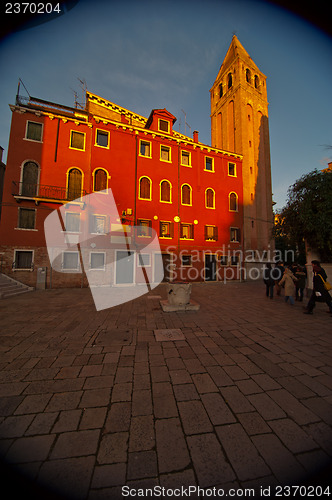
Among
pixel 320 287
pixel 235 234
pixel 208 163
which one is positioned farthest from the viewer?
pixel 235 234

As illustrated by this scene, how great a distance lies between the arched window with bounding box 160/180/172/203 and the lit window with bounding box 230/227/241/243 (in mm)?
7696

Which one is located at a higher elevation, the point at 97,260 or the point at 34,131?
the point at 34,131

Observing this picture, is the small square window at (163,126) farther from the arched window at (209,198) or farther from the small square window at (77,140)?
the small square window at (77,140)

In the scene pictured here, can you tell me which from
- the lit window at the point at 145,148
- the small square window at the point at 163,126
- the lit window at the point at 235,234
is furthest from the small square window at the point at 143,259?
the small square window at the point at 163,126

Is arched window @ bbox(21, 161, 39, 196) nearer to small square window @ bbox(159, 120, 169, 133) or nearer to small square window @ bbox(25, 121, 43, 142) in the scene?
small square window @ bbox(25, 121, 43, 142)

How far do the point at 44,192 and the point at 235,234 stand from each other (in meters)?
18.0

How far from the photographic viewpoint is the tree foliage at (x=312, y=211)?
7363mm

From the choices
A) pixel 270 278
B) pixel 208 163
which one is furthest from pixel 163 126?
pixel 270 278

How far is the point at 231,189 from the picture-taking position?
2066cm

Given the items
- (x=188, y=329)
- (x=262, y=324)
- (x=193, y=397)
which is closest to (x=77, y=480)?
(x=193, y=397)

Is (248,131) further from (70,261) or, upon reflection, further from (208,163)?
(70,261)

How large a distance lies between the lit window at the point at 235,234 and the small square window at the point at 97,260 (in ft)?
43.5

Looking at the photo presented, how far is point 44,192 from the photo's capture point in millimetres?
14266

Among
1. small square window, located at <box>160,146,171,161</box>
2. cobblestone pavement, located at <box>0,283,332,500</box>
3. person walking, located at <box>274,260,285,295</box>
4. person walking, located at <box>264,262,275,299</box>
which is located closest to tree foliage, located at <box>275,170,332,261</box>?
person walking, located at <box>274,260,285,295</box>
